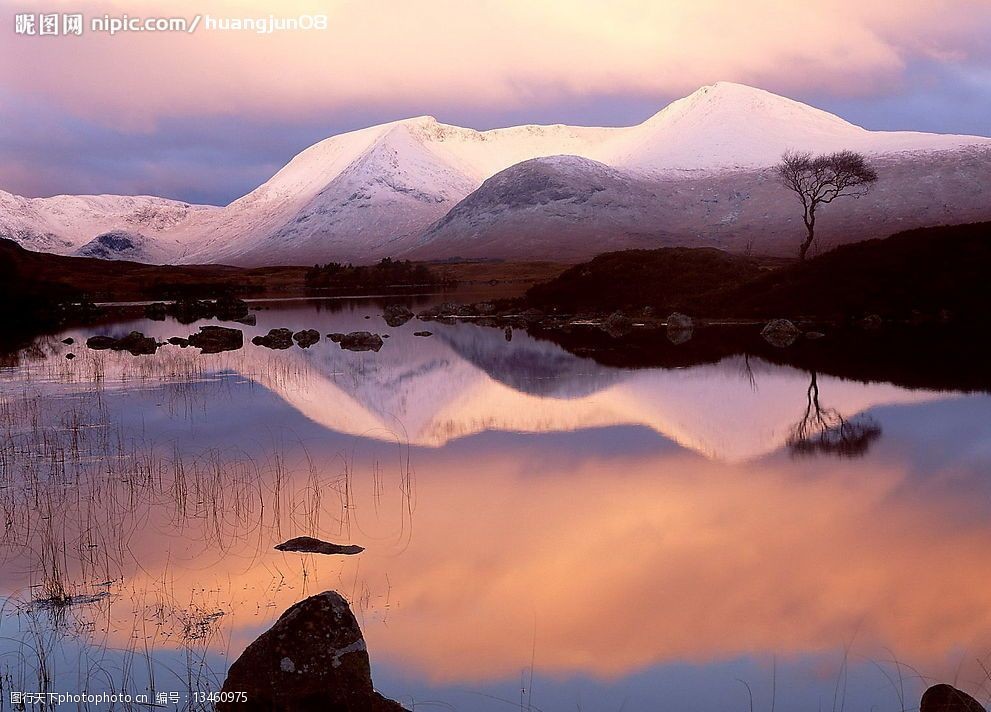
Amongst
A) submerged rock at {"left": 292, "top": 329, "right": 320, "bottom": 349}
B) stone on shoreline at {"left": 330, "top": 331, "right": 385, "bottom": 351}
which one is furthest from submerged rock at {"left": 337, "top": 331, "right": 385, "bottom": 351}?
submerged rock at {"left": 292, "top": 329, "right": 320, "bottom": 349}

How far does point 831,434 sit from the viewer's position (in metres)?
21.4

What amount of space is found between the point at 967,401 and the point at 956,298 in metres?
33.3

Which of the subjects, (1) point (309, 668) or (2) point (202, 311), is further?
(2) point (202, 311)

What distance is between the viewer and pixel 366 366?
37.9 metres

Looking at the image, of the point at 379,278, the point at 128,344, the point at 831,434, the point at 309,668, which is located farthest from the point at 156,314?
the point at 379,278

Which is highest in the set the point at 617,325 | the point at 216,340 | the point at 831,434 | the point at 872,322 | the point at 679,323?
the point at 872,322

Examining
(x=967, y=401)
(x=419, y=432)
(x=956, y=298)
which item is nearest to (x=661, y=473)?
(x=419, y=432)

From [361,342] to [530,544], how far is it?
34385 millimetres

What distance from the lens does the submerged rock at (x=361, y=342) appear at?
151 ft

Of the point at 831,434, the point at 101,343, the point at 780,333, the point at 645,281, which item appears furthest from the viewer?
the point at 645,281

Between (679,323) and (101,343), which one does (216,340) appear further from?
(679,323)

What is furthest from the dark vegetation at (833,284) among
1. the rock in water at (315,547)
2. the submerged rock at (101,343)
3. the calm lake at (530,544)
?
the rock in water at (315,547)

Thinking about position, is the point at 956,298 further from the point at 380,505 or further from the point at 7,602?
the point at 7,602

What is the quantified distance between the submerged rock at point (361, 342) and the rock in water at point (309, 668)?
3749 cm
